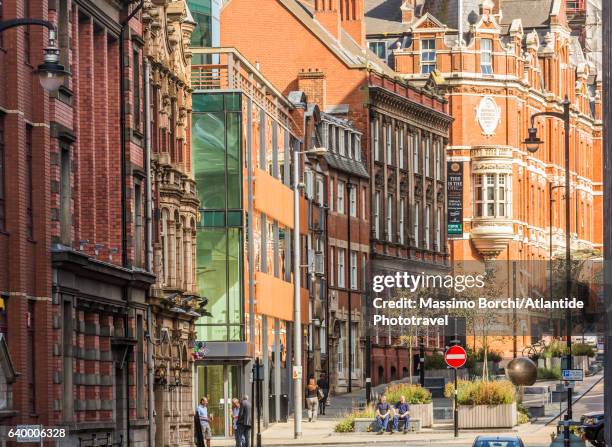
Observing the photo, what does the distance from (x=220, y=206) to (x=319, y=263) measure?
78.3 ft

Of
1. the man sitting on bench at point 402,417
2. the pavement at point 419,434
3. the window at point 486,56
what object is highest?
the window at point 486,56

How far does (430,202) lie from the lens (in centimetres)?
12300

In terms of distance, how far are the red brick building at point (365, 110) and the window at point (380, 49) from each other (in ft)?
32.7

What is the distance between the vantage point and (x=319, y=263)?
314 ft

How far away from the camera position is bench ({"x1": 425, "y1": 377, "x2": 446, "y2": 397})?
86.8m

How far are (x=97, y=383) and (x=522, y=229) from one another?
290 ft

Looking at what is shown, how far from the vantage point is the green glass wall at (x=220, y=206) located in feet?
235

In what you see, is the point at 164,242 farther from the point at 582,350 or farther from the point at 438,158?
the point at 438,158

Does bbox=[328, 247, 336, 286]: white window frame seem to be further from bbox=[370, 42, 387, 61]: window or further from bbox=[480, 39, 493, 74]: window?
bbox=[370, 42, 387, 61]: window

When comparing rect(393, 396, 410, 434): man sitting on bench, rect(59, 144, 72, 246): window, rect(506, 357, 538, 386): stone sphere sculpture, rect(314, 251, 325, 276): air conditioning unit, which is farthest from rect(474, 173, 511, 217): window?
rect(59, 144, 72, 246): window

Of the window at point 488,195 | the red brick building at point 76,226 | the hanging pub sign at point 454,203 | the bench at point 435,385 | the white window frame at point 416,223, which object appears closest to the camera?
the red brick building at point 76,226

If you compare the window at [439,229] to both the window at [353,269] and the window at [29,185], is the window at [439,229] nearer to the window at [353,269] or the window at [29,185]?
the window at [353,269]

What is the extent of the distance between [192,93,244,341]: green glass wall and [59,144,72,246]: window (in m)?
26.3

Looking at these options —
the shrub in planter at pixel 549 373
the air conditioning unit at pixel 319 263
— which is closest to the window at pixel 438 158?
the air conditioning unit at pixel 319 263
